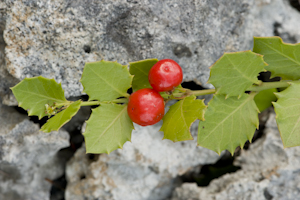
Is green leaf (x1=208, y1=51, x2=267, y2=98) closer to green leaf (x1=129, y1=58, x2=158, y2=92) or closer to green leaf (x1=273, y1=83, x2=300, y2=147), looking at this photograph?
green leaf (x1=273, y1=83, x2=300, y2=147)

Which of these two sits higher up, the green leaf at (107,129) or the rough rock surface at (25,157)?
the green leaf at (107,129)

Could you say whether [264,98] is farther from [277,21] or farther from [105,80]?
[105,80]

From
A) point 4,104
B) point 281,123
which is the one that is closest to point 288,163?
point 281,123

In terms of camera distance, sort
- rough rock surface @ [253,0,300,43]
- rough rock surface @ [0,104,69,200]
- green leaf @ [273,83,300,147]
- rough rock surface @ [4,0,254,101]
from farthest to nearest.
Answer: rough rock surface @ [253,0,300,43] < rough rock surface @ [0,104,69,200] < rough rock surface @ [4,0,254,101] < green leaf @ [273,83,300,147]

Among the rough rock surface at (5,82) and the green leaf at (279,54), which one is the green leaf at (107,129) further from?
the green leaf at (279,54)

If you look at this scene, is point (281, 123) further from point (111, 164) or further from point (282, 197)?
point (111, 164)

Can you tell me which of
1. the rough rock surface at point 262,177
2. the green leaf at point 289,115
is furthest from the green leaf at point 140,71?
the rough rock surface at point 262,177

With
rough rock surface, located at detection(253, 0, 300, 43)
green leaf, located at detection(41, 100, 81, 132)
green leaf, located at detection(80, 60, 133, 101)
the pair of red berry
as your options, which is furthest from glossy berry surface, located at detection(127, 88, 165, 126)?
rough rock surface, located at detection(253, 0, 300, 43)

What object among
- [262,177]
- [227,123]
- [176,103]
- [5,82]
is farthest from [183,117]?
[5,82]
